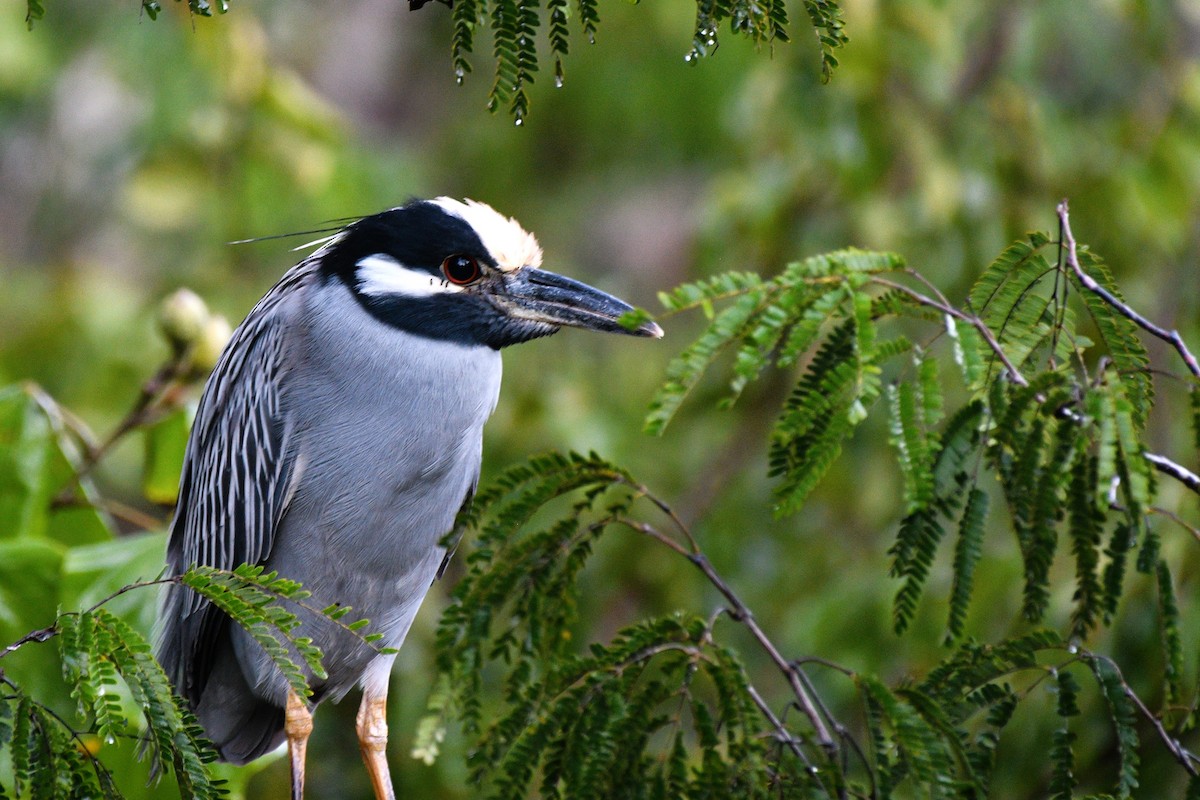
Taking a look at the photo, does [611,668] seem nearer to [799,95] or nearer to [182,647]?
[182,647]

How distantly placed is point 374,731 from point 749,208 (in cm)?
266

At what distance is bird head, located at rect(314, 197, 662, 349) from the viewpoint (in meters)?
2.55

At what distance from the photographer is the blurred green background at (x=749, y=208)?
4.54 m

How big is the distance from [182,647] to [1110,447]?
2.07 m

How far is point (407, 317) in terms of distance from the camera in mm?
2570

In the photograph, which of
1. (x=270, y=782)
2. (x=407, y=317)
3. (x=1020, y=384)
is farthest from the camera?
(x=270, y=782)

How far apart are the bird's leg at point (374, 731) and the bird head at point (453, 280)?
87 cm

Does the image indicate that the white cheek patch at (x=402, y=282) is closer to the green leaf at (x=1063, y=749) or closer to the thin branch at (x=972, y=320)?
the thin branch at (x=972, y=320)

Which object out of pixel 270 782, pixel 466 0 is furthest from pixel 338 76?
pixel 466 0

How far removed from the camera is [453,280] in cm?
257

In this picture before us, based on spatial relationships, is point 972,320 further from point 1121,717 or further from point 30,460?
point 30,460

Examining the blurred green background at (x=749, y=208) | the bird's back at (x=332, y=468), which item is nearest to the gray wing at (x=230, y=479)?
the bird's back at (x=332, y=468)

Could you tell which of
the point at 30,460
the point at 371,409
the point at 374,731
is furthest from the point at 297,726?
the point at 30,460

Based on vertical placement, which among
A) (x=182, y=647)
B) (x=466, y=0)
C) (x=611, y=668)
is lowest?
(x=182, y=647)
